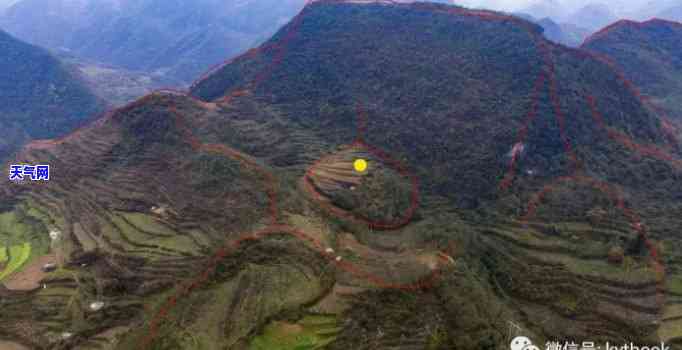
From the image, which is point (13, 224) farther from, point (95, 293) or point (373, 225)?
point (373, 225)

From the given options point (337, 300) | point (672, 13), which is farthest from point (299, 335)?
point (672, 13)

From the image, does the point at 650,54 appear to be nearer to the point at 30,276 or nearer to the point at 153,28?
the point at 30,276

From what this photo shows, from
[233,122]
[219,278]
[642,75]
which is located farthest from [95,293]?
[642,75]

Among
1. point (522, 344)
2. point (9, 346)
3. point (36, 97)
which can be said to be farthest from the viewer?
point (36, 97)

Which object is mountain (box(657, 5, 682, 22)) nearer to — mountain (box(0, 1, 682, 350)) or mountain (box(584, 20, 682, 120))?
mountain (box(584, 20, 682, 120))

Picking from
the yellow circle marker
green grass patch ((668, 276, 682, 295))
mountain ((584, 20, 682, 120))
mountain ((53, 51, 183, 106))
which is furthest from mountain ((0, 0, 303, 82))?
green grass patch ((668, 276, 682, 295))

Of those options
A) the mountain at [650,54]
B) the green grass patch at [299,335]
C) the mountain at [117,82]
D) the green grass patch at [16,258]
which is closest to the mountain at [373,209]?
the green grass patch at [299,335]
